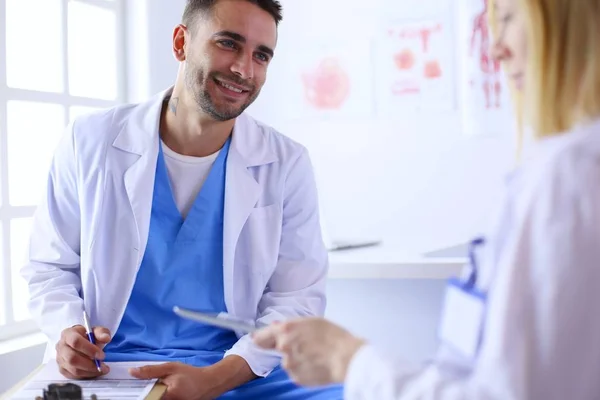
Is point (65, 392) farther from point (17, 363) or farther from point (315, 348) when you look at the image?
point (17, 363)

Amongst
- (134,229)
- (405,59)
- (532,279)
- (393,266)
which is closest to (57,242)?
(134,229)

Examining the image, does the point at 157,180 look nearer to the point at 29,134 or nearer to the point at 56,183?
the point at 56,183

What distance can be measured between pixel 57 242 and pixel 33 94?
26.0 inches

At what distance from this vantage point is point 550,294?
2.07 ft

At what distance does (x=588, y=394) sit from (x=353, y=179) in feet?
6.68

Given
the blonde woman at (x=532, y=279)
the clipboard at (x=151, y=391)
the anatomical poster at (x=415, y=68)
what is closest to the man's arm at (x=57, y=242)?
the clipboard at (x=151, y=391)

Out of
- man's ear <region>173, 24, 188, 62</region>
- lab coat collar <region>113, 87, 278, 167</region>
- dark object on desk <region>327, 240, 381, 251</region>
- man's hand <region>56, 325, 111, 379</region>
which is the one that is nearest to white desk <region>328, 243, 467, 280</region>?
dark object on desk <region>327, 240, 381, 251</region>

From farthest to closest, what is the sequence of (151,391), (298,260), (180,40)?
(180,40), (298,260), (151,391)

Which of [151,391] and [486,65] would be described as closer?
[151,391]

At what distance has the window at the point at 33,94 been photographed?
2002mm

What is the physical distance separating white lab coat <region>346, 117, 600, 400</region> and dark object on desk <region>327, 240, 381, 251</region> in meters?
1.68

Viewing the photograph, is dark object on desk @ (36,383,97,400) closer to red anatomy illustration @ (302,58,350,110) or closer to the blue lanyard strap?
the blue lanyard strap

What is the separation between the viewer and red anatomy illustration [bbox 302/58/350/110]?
2664 mm

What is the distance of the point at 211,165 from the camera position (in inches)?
64.7
